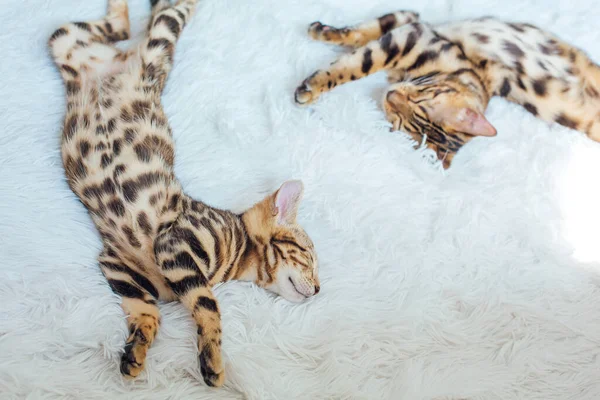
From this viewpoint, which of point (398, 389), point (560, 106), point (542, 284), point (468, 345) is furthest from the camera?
point (560, 106)

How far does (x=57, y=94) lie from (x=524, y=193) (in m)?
1.64

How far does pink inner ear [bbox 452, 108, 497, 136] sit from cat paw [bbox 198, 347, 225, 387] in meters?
1.10

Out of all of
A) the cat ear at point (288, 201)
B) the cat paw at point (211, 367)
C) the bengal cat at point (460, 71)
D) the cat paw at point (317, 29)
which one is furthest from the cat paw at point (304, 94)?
the cat paw at point (211, 367)

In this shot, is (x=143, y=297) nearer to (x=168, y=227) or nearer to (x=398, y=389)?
(x=168, y=227)

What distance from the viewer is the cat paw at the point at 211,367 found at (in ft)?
4.49

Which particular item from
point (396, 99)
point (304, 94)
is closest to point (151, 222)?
point (304, 94)

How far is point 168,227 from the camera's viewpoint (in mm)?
1534

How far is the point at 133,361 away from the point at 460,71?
59.1 inches

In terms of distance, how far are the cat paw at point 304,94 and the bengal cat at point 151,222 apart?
0.44 m

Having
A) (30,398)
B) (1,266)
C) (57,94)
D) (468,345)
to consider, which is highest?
(57,94)

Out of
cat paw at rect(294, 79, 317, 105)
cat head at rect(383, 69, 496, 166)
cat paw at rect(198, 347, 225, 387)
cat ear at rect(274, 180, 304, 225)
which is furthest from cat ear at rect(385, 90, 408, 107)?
cat paw at rect(198, 347, 225, 387)

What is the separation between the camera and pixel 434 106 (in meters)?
1.93

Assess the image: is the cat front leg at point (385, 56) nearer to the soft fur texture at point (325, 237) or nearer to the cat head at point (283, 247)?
the soft fur texture at point (325, 237)

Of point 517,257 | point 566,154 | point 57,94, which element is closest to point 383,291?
point 517,257
